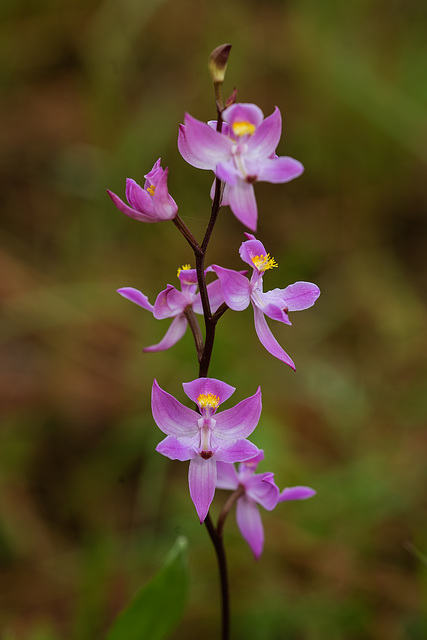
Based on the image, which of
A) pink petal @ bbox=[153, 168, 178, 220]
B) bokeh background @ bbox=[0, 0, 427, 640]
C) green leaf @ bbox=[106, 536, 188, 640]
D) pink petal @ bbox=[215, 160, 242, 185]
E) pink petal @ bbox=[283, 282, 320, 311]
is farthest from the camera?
bokeh background @ bbox=[0, 0, 427, 640]

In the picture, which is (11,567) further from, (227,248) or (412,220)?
(412,220)

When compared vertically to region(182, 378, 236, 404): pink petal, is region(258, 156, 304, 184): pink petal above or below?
above

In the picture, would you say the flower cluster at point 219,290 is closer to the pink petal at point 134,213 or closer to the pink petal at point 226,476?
the pink petal at point 134,213

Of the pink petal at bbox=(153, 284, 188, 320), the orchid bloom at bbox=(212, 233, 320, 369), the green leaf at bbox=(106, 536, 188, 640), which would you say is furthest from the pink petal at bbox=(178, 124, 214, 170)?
the green leaf at bbox=(106, 536, 188, 640)

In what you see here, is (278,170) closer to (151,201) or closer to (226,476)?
(151,201)

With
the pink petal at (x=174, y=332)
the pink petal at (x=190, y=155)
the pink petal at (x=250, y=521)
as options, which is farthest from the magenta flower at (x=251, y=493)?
the pink petal at (x=190, y=155)

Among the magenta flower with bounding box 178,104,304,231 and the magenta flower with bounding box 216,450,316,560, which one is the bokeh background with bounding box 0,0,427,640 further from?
the magenta flower with bounding box 178,104,304,231
